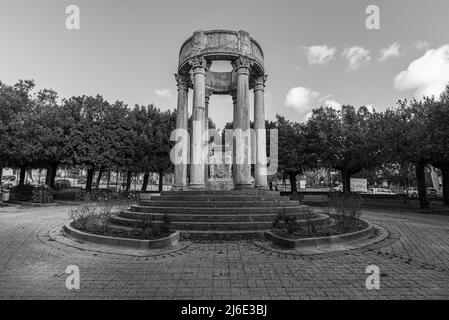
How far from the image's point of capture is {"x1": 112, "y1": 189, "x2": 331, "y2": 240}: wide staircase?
1009 cm

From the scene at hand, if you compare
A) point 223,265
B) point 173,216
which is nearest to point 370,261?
point 223,265

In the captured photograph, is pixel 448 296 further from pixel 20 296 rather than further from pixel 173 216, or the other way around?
pixel 173 216

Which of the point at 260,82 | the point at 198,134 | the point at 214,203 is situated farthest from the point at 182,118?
the point at 214,203

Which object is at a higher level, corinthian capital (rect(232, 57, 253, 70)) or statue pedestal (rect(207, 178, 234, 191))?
corinthian capital (rect(232, 57, 253, 70))

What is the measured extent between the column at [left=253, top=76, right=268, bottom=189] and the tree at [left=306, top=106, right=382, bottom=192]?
15.4 metres

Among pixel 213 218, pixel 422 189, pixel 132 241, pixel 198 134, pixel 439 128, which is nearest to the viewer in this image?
pixel 132 241

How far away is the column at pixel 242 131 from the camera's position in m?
15.2

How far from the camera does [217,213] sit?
11312mm

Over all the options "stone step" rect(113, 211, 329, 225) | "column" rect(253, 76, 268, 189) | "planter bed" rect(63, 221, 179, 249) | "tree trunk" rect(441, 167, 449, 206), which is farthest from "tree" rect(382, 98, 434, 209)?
"planter bed" rect(63, 221, 179, 249)

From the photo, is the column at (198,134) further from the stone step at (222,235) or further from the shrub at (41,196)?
the shrub at (41,196)

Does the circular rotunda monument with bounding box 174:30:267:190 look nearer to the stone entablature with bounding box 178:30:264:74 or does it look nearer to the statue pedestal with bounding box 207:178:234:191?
the stone entablature with bounding box 178:30:264:74

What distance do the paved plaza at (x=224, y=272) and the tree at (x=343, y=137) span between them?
22291 mm

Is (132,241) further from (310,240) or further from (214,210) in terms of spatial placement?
(310,240)

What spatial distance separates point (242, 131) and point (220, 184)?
4002 mm
